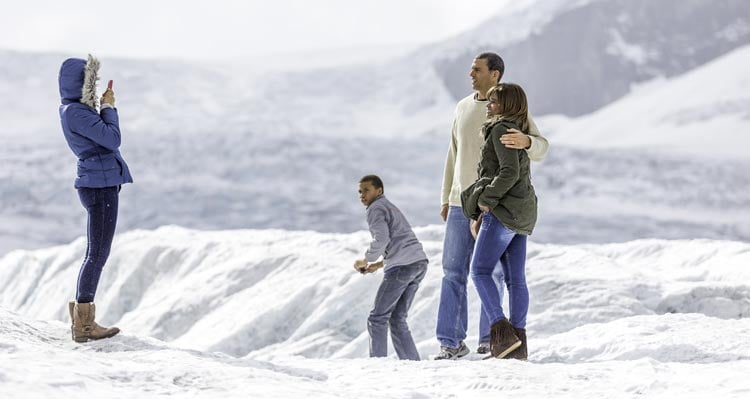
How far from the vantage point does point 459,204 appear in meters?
5.43

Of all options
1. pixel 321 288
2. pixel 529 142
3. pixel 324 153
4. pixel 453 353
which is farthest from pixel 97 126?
pixel 324 153

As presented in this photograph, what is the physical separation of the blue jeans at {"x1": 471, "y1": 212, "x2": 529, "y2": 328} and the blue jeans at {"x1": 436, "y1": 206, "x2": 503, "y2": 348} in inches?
18.8

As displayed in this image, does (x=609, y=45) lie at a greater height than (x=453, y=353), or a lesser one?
greater

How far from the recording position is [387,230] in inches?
227

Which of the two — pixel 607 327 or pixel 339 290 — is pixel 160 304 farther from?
pixel 607 327

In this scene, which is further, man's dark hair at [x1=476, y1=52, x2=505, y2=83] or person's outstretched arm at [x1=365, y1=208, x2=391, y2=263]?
person's outstretched arm at [x1=365, y1=208, x2=391, y2=263]

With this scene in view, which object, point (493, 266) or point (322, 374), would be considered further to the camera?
point (493, 266)

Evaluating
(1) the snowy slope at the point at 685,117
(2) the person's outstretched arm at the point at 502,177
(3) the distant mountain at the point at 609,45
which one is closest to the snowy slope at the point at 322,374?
(2) the person's outstretched arm at the point at 502,177

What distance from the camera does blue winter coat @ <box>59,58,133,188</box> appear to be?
4.89m

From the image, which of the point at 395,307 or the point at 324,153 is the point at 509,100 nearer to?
the point at 395,307

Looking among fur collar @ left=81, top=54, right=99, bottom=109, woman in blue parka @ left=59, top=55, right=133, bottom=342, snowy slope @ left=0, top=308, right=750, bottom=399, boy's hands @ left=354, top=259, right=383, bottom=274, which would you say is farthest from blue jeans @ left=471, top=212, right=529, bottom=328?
fur collar @ left=81, top=54, right=99, bottom=109

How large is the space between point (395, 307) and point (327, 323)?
3.84 m

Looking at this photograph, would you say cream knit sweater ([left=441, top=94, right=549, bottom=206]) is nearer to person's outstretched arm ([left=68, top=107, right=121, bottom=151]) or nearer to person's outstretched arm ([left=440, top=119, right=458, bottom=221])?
person's outstretched arm ([left=440, top=119, right=458, bottom=221])

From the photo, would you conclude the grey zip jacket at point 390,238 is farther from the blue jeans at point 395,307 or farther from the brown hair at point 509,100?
the brown hair at point 509,100
